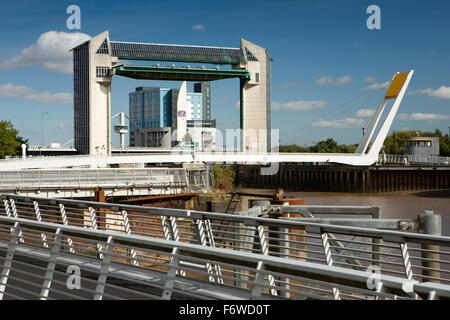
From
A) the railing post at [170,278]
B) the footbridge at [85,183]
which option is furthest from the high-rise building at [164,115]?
the railing post at [170,278]

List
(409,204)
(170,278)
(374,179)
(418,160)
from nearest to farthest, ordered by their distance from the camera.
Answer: (170,278) → (409,204) → (374,179) → (418,160)

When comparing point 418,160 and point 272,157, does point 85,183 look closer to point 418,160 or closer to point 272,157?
point 272,157

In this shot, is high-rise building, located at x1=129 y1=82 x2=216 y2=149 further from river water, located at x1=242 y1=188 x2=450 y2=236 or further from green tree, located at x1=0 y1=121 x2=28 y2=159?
river water, located at x1=242 y1=188 x2=450 y2=236

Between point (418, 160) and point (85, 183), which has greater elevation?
point (418, 160)

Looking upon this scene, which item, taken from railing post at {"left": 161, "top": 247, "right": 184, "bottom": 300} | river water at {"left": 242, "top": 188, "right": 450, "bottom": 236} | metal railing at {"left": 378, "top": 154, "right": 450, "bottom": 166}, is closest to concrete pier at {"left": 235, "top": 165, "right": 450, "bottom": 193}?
river water at {"left": 242, "top": 188, "right": 450, "bottom": 236}

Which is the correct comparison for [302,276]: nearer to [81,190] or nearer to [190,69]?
[81,190]

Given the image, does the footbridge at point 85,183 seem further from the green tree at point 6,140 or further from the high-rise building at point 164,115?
the high-rise building at point 164,115

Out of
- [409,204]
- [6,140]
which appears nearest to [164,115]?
[6,140]

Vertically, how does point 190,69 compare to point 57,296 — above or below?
above

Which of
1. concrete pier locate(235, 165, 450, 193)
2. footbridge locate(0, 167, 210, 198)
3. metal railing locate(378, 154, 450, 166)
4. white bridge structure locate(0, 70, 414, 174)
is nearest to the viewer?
footbridge locate(0, 167, 210, 198)

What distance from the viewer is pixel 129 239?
4438 millimetres

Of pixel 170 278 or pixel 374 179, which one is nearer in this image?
pixel 170 278

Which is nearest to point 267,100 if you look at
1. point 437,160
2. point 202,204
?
point 437,160
